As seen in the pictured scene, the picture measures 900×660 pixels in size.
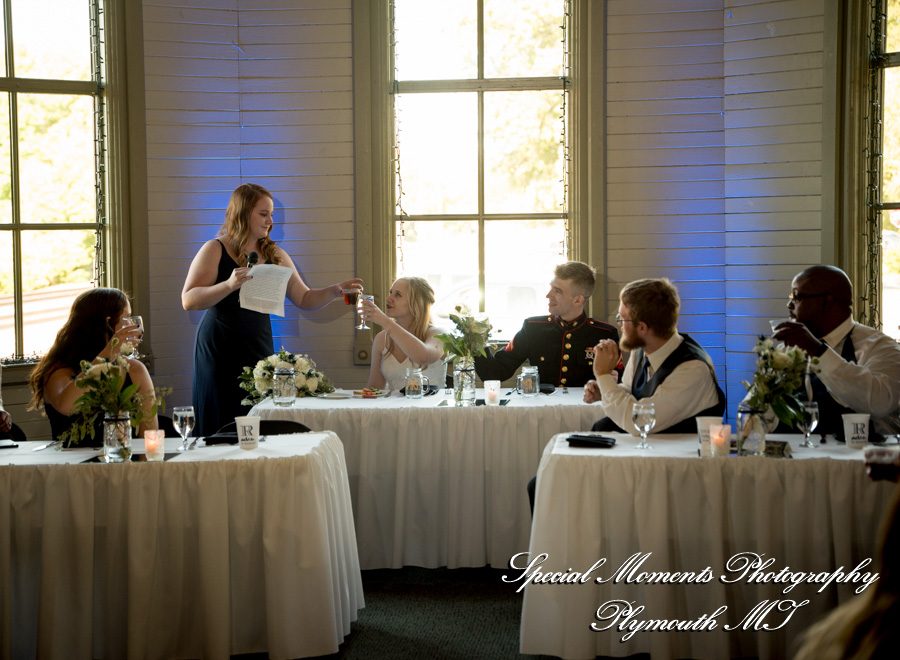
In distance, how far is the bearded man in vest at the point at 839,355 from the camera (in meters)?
3.29

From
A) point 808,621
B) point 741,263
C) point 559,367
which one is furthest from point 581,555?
point 741,263

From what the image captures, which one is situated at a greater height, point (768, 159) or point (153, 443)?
point (768, 159)

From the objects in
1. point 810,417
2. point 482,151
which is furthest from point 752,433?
point 482,151

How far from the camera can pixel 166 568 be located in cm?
294

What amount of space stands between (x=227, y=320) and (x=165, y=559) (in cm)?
209

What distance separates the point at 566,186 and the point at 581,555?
3460 millimetres

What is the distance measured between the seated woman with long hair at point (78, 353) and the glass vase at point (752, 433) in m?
2.28

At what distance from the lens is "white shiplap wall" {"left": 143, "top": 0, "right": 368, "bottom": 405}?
5.68 m

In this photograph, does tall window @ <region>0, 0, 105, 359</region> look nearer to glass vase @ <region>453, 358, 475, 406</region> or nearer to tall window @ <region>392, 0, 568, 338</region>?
tall window @ <region>392, 0, 568, 338</region>

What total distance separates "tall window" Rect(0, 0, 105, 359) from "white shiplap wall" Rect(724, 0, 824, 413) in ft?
13.4

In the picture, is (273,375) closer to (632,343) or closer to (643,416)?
(632,343)

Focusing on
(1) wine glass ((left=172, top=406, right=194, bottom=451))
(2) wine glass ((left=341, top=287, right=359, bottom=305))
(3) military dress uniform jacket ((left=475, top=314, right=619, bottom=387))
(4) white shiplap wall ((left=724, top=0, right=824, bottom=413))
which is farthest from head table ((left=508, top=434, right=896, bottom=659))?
(4) white shiplap wall ((left=724, top=0, right=824, bottom=413))

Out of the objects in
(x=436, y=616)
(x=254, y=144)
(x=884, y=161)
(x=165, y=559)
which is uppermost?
(x=254, y=144)

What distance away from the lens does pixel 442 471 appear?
4152mm
